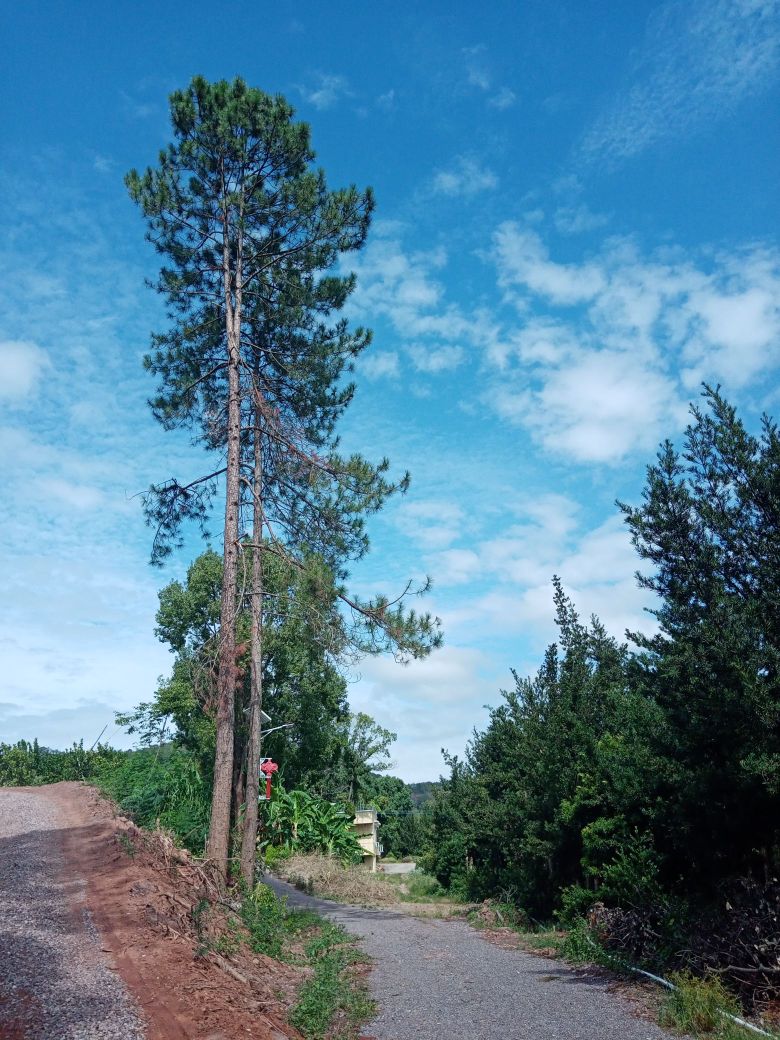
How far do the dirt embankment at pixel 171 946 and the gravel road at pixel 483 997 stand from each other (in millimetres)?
1377

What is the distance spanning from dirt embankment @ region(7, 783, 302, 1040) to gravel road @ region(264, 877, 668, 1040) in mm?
1377

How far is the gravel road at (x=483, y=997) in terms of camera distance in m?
7.47

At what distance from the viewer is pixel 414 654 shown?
1298cm

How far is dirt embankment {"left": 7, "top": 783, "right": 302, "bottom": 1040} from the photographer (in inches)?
245

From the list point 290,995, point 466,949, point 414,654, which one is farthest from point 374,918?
point 290,995

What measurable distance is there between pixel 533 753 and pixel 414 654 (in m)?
6.19

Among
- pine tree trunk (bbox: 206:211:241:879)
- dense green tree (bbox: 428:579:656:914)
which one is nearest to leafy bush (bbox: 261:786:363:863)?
dense green tree (bbox: 428:579:656:914)

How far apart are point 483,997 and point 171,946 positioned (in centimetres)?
409

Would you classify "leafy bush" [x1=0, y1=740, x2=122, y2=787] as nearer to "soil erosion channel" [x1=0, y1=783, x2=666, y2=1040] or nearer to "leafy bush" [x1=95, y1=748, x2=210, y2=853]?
"leafy bush" [x1=95, y1=748, x2=210, y2=853]

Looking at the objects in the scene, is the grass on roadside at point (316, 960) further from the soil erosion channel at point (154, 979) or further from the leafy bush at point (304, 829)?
the leafy bush at point (304, 829)

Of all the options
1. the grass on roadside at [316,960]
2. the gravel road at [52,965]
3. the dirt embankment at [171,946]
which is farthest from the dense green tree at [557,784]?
the gravel road at [52,965]

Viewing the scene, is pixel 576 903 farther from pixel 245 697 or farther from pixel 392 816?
pixel 392 816

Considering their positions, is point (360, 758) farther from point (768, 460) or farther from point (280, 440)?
point (768, 460)

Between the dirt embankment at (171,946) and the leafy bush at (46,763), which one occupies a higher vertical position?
the leafy bush at (46,763)
